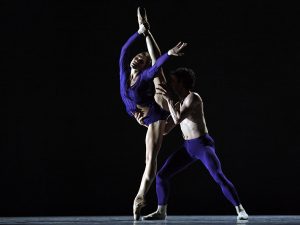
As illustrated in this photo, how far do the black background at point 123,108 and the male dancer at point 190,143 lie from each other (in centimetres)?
171

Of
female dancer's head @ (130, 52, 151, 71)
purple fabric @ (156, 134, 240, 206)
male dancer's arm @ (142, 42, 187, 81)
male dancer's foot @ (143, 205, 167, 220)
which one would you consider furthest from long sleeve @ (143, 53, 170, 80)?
male dancer's foot @ (143, 205, 167, 220)

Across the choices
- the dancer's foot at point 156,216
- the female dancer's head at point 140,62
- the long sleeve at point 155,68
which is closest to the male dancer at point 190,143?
the dancer's foot at point 156,216

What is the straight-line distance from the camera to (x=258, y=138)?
7.04m

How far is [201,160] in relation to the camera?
17.1 ft

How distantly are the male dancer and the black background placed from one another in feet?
5.62

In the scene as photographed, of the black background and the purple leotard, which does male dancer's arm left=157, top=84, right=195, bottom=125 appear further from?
the black background

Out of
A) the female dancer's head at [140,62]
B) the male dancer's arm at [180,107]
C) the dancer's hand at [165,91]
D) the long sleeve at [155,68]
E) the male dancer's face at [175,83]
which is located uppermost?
the female dancer's head at [140,62]

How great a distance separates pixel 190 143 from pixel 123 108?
1.98 meters

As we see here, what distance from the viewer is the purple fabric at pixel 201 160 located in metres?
5.08

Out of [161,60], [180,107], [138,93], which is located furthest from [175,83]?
[161,60]

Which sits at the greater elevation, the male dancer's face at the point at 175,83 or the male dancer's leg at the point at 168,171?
the male dancer's face at the point at 175,83

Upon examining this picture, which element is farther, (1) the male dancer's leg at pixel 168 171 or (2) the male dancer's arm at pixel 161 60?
(1) the male dancer's leg at pixel 168 171

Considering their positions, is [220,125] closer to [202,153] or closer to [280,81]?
[280,81]

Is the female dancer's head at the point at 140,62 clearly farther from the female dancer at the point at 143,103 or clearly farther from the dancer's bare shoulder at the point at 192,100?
the dancer's bare shoulder at the point at 192,100
